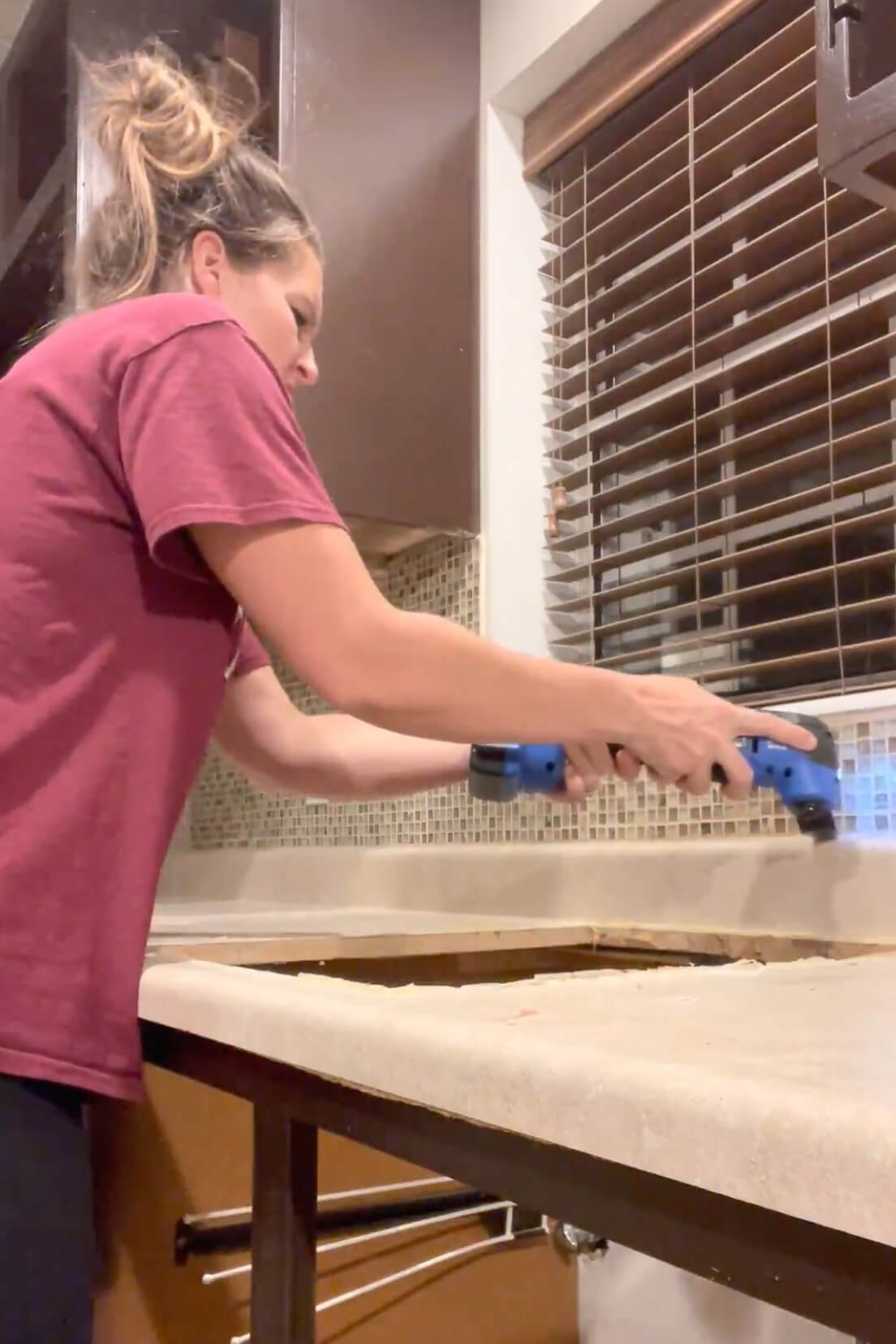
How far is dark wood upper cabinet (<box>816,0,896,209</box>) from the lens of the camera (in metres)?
0.69

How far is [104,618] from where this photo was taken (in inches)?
29.8

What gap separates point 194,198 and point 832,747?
711mm

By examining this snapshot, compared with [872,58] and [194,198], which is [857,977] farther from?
[194,198]

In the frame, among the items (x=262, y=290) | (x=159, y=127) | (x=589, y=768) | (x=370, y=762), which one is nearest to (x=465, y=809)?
(x=370, y=762)

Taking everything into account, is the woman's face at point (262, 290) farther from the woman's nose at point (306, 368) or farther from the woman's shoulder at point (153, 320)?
the woman's shoulder at point (153, 320)

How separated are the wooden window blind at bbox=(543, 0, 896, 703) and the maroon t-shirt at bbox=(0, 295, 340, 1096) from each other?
2.24ft

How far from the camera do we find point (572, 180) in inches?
65.1

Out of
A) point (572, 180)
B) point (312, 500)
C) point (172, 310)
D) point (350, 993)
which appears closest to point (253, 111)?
point (572, 180)

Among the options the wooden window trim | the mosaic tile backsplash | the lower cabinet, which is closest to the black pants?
the lower cabinet

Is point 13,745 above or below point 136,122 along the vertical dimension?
below

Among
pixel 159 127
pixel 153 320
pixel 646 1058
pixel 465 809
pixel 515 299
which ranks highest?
pixel 515 299

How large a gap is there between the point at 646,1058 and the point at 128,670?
0.45m

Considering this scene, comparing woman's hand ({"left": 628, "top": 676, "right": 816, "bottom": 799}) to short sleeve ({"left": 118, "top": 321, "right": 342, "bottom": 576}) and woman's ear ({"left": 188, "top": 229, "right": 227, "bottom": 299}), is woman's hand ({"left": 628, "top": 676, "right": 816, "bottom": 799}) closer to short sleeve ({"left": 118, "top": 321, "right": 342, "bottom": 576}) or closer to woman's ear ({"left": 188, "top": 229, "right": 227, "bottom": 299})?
short sleeve ({"left": 118, "top": 321, "right": 342, "bottom": 576})

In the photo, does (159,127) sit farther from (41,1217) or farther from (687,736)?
(41,1217)
